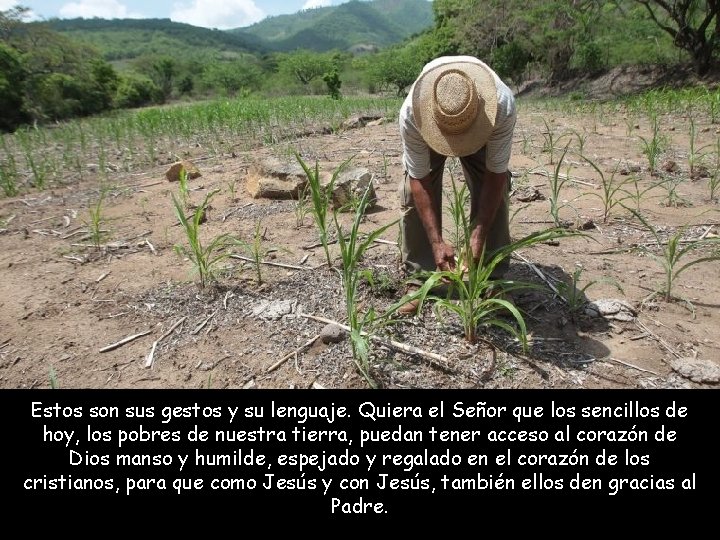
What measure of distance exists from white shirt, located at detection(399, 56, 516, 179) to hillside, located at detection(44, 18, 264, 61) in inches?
3868

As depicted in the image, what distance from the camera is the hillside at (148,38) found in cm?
9721

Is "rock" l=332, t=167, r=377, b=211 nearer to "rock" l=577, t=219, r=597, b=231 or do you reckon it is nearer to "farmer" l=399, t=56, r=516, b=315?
"farmer" l=399, t=56, r=516, b=315

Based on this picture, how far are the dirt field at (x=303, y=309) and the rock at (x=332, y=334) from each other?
0.03 meters

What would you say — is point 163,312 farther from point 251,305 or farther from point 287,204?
point 287,204

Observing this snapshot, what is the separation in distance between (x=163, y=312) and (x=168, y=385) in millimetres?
583

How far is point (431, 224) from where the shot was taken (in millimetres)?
2016

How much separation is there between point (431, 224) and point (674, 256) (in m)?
1.51

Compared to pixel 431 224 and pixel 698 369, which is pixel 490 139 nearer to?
pixel 431 224

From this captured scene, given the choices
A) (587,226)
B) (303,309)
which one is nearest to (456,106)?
(303,309)

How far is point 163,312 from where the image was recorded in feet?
7.60

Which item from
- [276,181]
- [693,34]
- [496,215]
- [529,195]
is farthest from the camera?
[693,34]

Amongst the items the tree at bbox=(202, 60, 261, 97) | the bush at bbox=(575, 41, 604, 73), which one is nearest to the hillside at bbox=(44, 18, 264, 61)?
the tree at bbox=(202, 60, 261, 97)

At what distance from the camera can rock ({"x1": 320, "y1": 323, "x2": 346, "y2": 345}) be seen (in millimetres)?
1974

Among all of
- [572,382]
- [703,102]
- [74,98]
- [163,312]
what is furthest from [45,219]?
[74,98]
